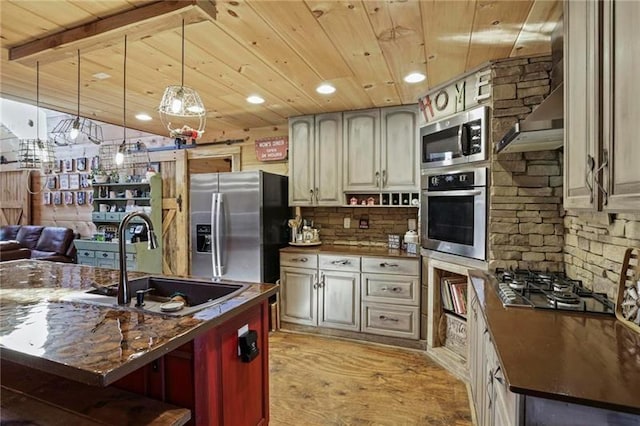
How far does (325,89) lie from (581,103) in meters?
2.10

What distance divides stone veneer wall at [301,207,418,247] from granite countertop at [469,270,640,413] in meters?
2.27

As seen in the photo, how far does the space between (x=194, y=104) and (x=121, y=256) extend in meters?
1.01

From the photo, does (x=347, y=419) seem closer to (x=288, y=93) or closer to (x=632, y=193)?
(x=632, y=193)

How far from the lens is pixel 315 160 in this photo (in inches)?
152

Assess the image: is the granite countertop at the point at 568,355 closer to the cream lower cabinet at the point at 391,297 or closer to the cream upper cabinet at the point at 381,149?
the cream lower cabinet at the point at 391,297

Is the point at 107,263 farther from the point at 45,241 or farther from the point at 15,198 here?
the point at 15,198

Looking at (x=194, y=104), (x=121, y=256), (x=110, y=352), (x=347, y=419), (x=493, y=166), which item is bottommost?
(x=347, y=419)

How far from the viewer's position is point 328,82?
9.40 feet

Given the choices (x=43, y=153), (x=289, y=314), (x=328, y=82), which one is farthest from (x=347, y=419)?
(x=43, y=153)

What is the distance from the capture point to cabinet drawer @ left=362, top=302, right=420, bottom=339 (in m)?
3.23

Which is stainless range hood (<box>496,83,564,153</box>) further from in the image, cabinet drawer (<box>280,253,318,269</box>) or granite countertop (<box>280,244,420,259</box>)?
cabinet drawer (<box>280,253,318,269</box>)

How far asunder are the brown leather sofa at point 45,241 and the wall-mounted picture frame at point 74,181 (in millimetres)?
795

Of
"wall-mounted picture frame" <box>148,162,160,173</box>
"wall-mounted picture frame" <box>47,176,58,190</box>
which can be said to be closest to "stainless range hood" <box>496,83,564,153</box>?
"wall-mounted picture frame" <box>148,162,160,173</box>

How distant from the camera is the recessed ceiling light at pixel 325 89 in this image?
294 centimetres
